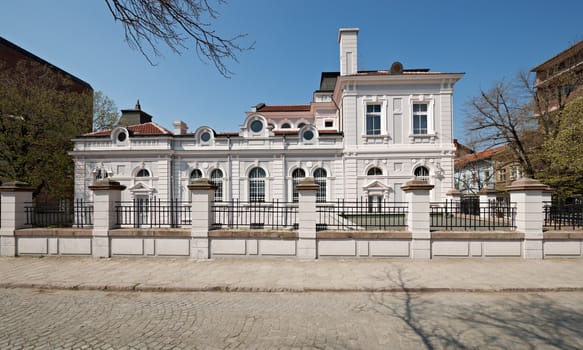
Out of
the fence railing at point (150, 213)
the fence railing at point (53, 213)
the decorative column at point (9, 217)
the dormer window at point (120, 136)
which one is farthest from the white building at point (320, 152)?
the decorative column at point (9, 217)

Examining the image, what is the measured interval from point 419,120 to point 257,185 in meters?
13.2

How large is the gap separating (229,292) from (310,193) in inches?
138

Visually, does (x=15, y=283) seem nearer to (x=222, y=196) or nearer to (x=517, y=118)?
(x=222, y=196)

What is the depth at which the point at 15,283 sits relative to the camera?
5.88 metres

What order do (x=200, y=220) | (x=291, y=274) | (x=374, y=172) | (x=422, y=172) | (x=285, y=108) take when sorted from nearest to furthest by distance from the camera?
1. (x=291, y=274)
2. (x=200, y=220)
3. (x=422, y=172)
4. (x=374, y=172)
5. (x=285, y=108)

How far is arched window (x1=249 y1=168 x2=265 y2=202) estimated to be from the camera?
19594mm

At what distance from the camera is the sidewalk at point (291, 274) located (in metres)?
5.55

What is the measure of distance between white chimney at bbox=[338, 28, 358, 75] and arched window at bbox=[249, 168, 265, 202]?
10.8 m

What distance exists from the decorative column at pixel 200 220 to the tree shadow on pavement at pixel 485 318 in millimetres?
4993

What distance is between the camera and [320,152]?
19109 millimetres

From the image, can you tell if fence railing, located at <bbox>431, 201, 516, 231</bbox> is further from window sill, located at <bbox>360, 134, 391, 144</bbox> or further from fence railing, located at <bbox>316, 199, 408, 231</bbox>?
window sill, located at <bbox>360, 134, 391, 144</bbox>

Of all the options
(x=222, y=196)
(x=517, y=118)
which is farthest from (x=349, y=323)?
(x=517, y=118)

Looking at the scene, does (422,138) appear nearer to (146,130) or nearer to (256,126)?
(256,126)

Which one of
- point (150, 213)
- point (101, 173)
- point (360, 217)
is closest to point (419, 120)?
point (360, 217)
